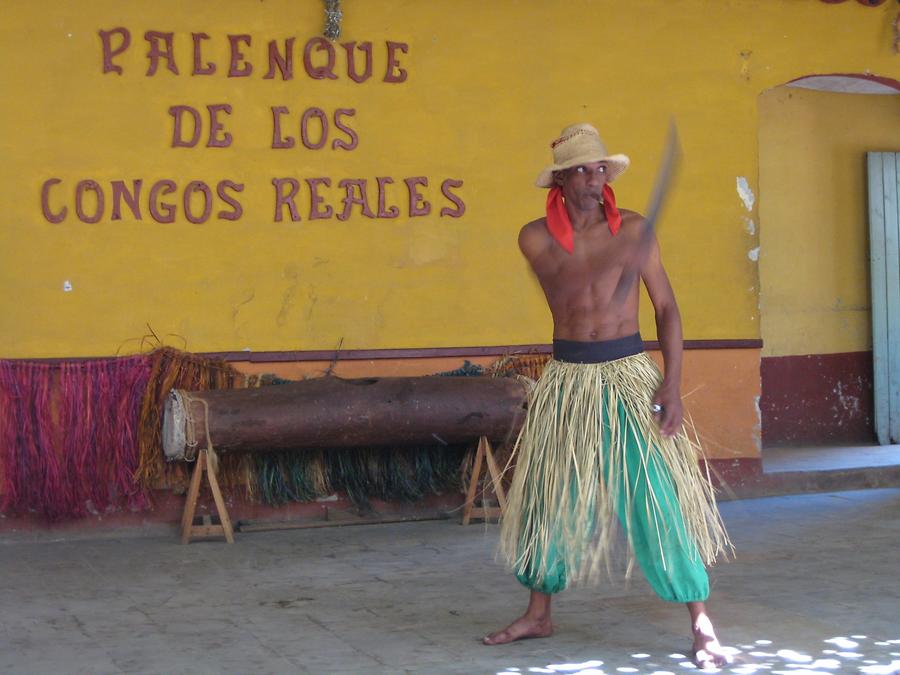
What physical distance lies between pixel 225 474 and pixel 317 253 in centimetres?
123

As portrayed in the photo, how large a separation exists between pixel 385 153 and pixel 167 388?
1660 millimetres

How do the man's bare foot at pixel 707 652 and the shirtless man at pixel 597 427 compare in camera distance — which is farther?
the shirtless man at pixel 597 427

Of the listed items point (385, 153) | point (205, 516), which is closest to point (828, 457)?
point (385, 153)

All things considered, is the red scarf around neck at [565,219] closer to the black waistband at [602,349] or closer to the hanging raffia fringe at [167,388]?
the black waistband at [602,349]

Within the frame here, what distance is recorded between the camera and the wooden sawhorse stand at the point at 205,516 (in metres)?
6.27

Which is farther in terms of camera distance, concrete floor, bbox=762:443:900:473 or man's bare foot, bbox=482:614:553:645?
concrete floor, bbox=762:443:900:473

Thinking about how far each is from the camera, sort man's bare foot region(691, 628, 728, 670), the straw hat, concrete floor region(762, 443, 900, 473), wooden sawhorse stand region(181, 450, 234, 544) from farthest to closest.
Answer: concrete floor region(762, 443, 900, 473) < wooden sawhorse stand region(181, 450, 234, 544) < the straw hat < man's bare foot region(691, 628, 728, 670)

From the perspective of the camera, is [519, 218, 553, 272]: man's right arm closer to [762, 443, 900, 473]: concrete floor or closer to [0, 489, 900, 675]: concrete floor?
[0, 489, 900, 675]: concrete floor

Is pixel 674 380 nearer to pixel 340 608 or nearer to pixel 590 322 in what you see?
pixel 590 322

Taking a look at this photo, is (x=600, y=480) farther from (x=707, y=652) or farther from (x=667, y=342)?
(x=707, y=652)

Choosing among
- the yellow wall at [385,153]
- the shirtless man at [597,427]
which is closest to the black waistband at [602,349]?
the shirtless man at [597,427]

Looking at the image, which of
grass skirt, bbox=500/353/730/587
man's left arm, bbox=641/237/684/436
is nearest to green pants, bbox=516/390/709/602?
grass skirt, bbox=500/353/730/587

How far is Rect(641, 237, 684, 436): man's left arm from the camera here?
4.31m

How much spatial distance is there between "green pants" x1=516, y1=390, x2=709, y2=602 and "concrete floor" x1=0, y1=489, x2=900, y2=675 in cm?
26
